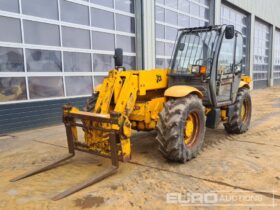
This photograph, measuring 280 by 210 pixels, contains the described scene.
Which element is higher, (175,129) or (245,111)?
(175,129)

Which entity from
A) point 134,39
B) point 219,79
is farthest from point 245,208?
point 134,39

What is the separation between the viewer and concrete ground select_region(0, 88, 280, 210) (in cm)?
310

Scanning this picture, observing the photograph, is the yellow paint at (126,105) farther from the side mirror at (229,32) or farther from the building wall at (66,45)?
the building wall at (66,45)

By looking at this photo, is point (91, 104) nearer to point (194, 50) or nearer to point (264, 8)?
point (194, 50)

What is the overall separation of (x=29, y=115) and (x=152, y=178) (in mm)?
4900

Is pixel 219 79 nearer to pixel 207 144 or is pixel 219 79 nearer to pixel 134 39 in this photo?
pixel 207 144

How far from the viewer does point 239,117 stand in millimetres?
5938

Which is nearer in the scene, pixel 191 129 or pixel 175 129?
pixel 175 129

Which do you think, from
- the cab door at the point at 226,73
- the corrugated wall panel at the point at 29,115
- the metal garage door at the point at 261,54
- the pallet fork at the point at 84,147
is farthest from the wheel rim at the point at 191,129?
the metal garage door at the point at 261,54

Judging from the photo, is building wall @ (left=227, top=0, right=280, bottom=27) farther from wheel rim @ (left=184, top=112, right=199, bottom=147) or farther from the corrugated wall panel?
wheel rim @ (left=184, top=112, right=199, bottom=147)

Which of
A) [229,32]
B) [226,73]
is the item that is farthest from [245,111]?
[229,32]

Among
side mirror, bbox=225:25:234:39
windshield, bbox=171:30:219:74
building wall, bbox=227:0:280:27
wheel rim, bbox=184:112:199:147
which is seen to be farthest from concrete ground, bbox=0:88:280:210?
building wall, bbox=227:0:280:27

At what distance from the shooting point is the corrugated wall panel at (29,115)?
6.89m

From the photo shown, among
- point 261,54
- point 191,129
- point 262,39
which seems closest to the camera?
point 191,129
